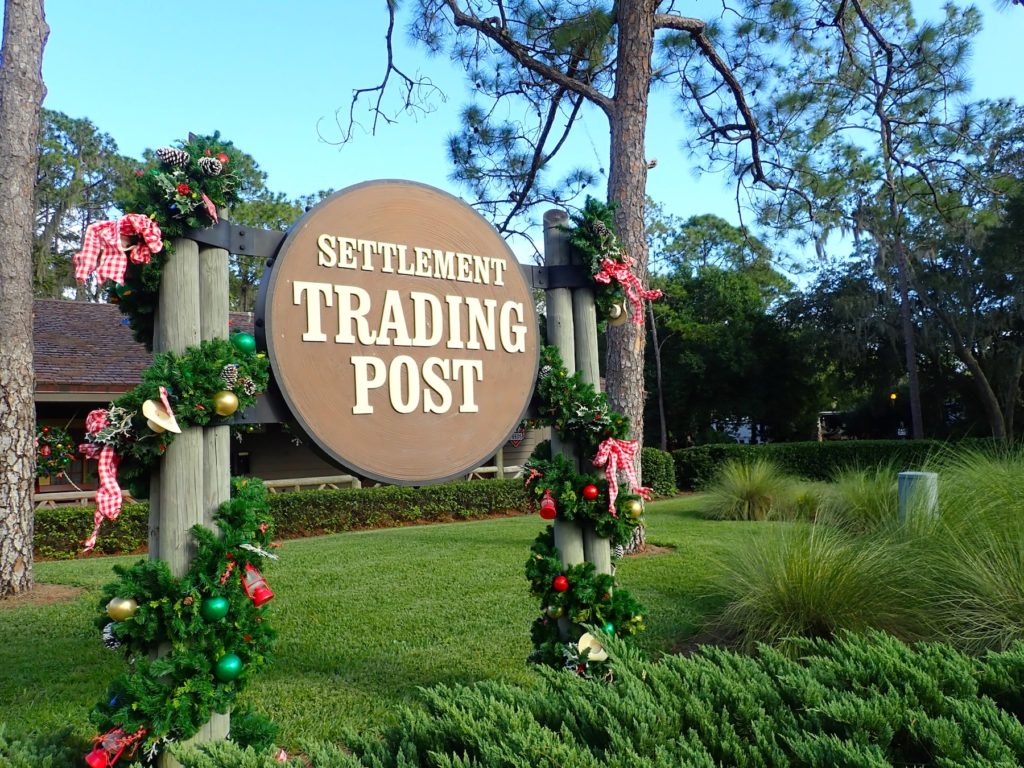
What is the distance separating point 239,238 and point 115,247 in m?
0.44

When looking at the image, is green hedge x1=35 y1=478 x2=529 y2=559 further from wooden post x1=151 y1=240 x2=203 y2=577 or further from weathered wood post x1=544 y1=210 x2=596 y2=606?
wooden post x1=151 y1=240 x2=203 y2=577

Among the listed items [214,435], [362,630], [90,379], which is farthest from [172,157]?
[90,379]

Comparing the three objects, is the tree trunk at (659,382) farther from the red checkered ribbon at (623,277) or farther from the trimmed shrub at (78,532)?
the red checkered ribbon at (623,277)

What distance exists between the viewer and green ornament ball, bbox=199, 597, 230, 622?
2.41 meters

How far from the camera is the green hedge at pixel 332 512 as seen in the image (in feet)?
32.0

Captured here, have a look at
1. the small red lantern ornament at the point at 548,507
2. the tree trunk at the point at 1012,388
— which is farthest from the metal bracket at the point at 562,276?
the tree trunk at the point at 1012,388

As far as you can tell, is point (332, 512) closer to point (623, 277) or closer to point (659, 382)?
point (623, 277)

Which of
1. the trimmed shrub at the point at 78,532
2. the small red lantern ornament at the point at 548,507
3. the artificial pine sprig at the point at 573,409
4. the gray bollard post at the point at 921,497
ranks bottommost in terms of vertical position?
the trimmed shrub at the point at 78,532

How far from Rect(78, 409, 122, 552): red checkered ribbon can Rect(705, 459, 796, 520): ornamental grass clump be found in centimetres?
933

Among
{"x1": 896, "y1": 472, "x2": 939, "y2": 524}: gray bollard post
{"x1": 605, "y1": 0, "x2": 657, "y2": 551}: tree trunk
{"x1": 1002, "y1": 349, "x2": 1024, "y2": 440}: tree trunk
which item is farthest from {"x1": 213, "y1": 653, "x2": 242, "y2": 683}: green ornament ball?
{"x1": 1002, "y1": 349, "x2": 1024, "y2": 440}: tree trunk

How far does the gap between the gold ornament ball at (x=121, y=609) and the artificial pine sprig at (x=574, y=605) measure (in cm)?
173

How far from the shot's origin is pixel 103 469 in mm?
2301

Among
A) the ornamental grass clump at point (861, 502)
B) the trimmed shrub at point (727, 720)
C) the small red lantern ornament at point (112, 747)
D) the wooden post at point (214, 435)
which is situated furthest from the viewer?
the ornamental grass clump at point (861, 502)

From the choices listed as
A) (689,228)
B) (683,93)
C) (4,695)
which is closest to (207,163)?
(4,695)
